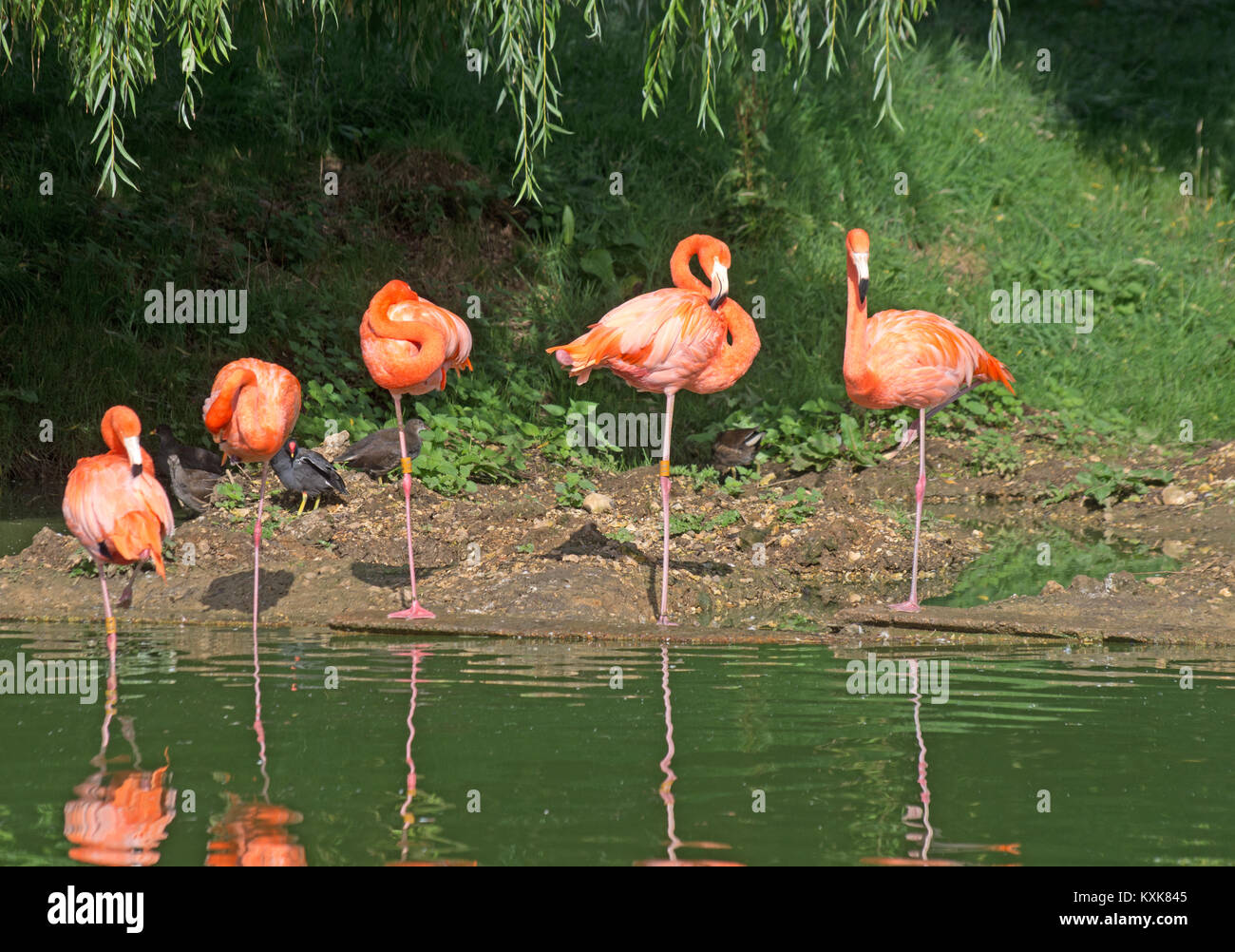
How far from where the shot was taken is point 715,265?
24.5 feet

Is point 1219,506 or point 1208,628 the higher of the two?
point 1219,506

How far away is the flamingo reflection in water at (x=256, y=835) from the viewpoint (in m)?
3.77

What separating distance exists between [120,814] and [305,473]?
192 inches

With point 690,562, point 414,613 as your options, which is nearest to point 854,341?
point 690,562

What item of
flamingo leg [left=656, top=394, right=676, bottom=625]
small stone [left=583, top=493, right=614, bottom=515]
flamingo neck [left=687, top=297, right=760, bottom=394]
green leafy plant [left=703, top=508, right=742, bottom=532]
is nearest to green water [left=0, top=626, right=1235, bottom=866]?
flamingo leg [left=656, top=394, right=676, bottom=625]

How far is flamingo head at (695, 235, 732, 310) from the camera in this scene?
7336mm

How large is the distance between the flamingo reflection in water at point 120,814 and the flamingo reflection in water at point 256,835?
0.16 meters

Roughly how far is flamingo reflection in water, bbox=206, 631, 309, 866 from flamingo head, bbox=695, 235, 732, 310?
3.81 m

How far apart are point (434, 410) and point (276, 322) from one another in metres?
1.91

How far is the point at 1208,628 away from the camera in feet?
21.0

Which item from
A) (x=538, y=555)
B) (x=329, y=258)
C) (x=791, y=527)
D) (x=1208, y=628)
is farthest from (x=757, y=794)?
(x=329, y=258)

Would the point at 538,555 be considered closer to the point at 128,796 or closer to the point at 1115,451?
the point at 128,796

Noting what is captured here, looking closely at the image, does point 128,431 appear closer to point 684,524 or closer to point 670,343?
point 670,343

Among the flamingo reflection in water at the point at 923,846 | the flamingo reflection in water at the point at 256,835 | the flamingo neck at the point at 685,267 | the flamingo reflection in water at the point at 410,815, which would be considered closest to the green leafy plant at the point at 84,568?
the flamingo reflection in water at the point at 410,815
